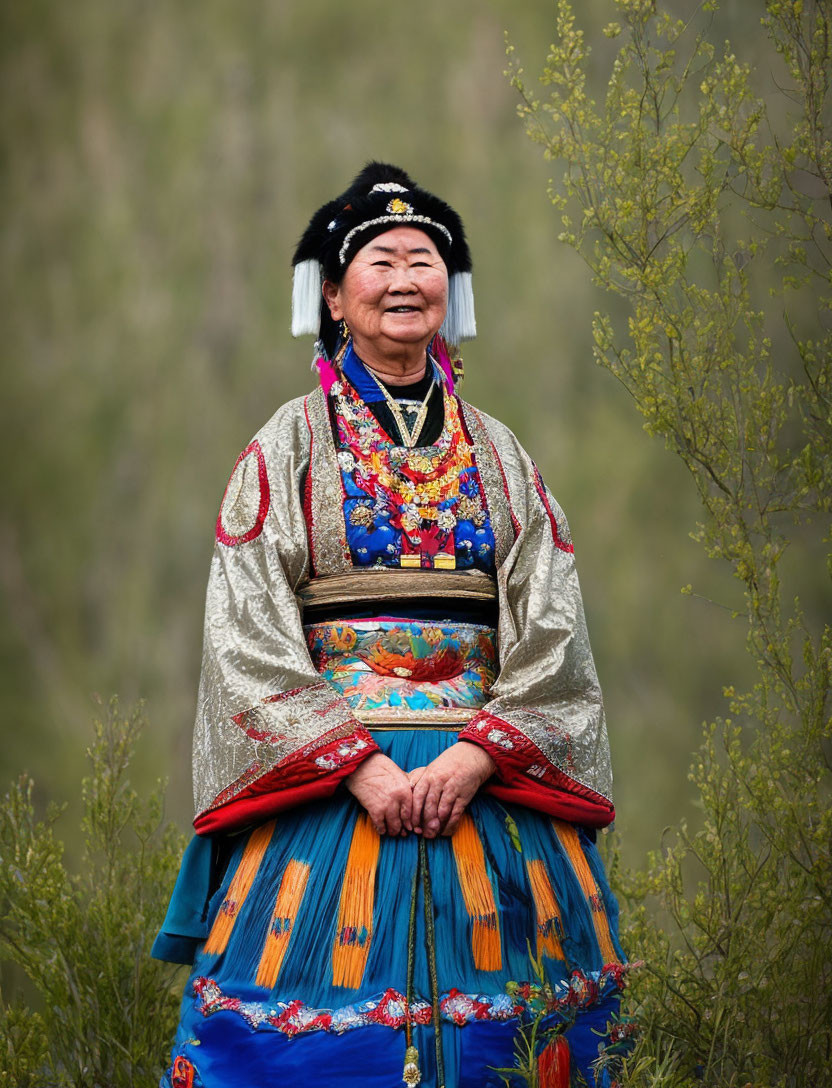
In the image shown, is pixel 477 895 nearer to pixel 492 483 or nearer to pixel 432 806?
pixel 432 806

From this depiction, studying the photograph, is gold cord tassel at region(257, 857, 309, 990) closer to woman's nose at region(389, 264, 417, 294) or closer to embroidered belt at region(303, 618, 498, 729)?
embroidered belt at region(303, 618, 498, 729)

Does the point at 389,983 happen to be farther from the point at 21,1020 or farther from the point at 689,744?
the point at 689,744

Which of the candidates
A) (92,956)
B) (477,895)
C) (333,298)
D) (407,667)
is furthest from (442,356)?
(92,956)

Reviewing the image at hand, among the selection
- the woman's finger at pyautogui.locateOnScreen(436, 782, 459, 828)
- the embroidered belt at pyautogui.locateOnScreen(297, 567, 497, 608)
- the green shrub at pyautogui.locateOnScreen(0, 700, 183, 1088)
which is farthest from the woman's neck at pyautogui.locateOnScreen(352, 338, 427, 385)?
the green shrub at pyautogui.locateOnScreen(0, 700, 183, 1088)

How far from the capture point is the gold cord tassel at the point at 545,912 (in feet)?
7.02

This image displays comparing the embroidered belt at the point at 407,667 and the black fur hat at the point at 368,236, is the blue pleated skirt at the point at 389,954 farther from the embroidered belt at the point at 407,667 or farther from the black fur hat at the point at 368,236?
the black fur hat at the point at 368,236

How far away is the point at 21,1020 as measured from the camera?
114 inches

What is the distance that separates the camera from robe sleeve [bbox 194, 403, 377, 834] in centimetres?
213

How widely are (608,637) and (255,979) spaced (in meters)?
3.09

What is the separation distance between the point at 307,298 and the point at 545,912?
1.14 meters

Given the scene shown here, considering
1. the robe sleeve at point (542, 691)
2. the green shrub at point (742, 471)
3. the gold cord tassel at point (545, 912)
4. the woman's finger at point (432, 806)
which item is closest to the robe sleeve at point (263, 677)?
the woman's finger at point (432, 806)

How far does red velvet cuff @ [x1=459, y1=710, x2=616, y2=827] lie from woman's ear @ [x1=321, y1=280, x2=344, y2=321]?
80 centimetres

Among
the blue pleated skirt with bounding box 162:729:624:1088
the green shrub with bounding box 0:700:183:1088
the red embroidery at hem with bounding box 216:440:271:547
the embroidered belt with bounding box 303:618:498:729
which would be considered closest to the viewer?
the blue pleated skirt with bounding box 162:729:624:1088

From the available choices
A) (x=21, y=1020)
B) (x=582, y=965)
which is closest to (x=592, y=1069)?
(x=582, y=965)
